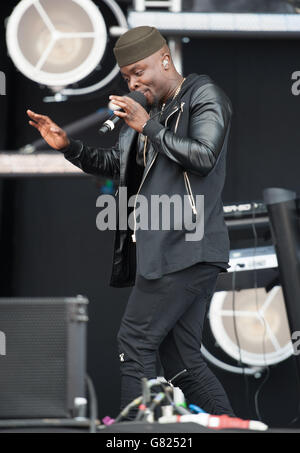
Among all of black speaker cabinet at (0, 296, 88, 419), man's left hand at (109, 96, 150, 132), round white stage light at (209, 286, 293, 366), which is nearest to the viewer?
black speaker cabinet at (0, 296, 88, 419)

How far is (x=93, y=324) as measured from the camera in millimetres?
4781

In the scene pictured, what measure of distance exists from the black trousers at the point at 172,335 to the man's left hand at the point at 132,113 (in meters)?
0.48

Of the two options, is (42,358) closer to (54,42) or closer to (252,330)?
(252,330)

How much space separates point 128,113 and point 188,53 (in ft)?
8.52

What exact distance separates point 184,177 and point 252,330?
6.79 feet

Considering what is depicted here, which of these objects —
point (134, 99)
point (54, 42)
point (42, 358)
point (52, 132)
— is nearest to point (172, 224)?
point (134, 99)

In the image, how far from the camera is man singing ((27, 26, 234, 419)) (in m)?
2.46

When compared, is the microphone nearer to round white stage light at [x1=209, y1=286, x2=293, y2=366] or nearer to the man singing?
the man singing

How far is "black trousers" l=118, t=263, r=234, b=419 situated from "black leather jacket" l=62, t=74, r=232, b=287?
0.18 feet

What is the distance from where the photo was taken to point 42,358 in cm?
191

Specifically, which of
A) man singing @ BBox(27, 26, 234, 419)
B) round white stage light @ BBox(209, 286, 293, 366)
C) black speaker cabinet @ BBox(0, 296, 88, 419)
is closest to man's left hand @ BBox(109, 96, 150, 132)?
man singing @ BBox(27, 26, 234, 419)

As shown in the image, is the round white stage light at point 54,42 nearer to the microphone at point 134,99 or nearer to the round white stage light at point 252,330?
the round white stage light at point 252,330

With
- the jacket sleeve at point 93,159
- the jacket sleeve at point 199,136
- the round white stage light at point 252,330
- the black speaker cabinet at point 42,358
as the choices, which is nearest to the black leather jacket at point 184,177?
the jacket sleeve at point 199,136
